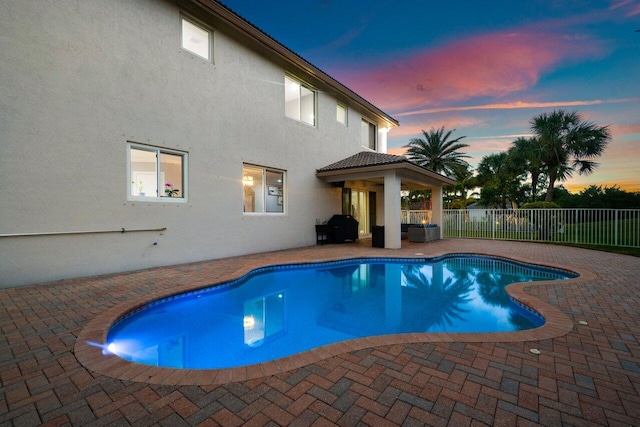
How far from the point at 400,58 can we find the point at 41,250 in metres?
16.0

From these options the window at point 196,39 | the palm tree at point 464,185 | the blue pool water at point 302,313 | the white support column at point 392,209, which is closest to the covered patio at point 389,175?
the white support column at point 392,209

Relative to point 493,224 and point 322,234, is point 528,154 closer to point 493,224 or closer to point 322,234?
point 493,224

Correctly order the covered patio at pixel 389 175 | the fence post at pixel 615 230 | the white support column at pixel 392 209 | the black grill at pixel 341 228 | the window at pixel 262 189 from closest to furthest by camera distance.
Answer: the window at pixel 262 189 → the covered patio at pixel 389 175 → the white support column at pixel 392 209 → the fence post at pixel 615 230 → the black grill at pixel 341 228

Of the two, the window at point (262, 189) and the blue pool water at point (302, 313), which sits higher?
the window at point (262, 189)

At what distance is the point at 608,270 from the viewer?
6770mm

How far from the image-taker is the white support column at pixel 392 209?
10.6m

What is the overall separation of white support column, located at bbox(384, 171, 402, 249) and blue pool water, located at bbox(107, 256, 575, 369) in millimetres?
3079

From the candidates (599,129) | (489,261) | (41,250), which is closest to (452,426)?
(41,250)

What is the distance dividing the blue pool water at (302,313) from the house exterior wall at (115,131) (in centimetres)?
267

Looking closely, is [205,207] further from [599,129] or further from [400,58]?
[599,129]

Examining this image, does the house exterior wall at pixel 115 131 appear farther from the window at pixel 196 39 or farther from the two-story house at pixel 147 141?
the window at pixel 196 39

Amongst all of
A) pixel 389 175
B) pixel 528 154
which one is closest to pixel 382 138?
pixel 389 175

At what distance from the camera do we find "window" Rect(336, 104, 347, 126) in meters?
14.0

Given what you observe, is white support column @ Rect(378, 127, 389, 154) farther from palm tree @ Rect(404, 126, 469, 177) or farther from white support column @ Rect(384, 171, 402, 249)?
palm tree @ Rect(404, 126, 469, 177)
